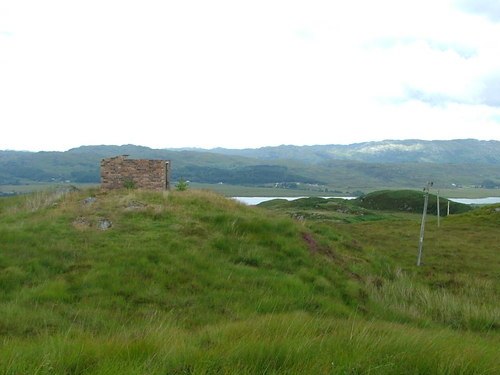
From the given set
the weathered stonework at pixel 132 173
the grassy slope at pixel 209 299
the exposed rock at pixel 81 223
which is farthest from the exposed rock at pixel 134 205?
the weathered stonework at pixel 132 173

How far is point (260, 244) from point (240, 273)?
11.8 feet

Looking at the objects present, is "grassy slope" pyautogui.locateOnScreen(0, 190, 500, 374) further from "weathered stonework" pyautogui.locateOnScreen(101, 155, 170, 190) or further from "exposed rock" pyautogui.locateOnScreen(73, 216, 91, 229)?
"weathered stonework" pyautogui.locateOnScreen(101, 155, 170, 190)

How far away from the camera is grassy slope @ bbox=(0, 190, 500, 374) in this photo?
5555 millimetres

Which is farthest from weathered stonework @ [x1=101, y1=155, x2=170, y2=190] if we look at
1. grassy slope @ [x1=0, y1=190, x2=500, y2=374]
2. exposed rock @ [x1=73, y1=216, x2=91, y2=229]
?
exposed rock @ [x1=73, y1=216, x2=91, y2=229]

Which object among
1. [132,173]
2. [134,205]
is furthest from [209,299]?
[132,173]

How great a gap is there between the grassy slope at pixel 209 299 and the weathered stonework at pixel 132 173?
192 cm

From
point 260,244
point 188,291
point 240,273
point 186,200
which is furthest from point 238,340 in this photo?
A: point 186,200

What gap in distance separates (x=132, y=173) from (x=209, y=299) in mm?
17950

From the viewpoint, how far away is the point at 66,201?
2488cm

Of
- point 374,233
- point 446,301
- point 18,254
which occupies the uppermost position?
point 18,254

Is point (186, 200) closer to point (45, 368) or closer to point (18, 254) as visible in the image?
point (18, 254)

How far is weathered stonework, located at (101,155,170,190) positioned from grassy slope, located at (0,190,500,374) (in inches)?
75.8

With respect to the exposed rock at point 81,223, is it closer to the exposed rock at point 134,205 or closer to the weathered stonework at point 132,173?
the exposed rock at point 134,205

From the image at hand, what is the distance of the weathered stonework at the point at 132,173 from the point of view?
1118 inches
